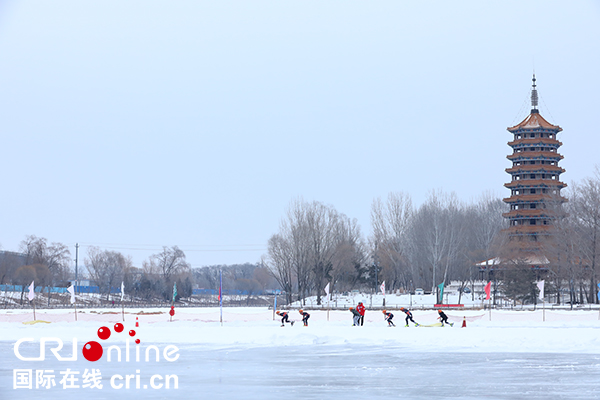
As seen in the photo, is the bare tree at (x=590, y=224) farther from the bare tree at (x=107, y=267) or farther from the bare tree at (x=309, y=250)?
the bare tree at (x=107, y=267)

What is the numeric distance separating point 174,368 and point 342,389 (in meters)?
5.86

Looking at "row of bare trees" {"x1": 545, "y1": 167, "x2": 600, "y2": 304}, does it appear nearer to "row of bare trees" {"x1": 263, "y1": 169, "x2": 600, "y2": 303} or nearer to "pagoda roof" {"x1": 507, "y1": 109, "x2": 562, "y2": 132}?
"row of bare trees" {"x1": 263, "y1": 169, "x2": 600, "y2": 303}

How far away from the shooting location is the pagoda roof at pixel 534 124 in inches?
3553

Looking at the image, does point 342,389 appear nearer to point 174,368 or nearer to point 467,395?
point 467,395

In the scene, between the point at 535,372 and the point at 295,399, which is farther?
the point at 535,372

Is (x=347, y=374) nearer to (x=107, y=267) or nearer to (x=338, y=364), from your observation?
(x=338, y=364)

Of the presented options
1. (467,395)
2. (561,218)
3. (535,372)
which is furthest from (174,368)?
(561,218)

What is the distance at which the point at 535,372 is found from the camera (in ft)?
57.5

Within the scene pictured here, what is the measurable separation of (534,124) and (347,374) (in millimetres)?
80815

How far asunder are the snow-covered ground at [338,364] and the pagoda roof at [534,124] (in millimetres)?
65332

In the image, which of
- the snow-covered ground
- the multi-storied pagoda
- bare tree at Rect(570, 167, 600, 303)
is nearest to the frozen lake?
the snow-covered ground

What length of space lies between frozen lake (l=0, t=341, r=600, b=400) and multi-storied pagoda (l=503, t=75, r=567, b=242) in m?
66.0

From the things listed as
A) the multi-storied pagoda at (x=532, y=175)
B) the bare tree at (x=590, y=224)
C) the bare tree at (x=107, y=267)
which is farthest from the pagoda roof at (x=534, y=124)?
the bare tree at (x=107, y=267)

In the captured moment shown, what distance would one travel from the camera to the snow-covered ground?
583 inches
